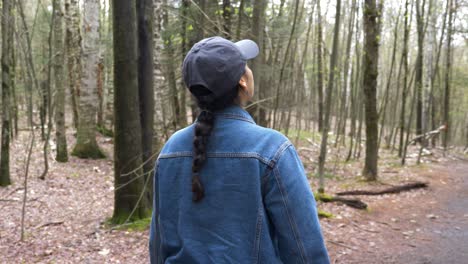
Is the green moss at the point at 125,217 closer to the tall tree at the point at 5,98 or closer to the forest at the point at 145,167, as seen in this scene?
the forest at the point at 145,167

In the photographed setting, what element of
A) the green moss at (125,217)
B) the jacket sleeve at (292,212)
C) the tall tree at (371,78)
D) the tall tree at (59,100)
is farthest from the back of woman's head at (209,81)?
the tall tree at (59,100)

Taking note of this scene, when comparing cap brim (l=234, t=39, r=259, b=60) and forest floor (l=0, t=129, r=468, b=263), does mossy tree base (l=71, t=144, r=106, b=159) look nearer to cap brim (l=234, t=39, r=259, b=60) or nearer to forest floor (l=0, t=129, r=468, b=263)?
forest floor (l=0, t=129, r=468, b=263)

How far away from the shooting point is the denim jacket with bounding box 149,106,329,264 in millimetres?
1469

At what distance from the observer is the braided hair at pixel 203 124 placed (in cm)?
153

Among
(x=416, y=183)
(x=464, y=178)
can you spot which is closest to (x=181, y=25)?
(x=416, y=183)

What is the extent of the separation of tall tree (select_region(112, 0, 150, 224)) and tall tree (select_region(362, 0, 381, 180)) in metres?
6.57

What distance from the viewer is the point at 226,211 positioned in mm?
1508

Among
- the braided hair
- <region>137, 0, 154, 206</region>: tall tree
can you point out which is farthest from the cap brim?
<region>137, 0, 154, 206</region>: tall tree

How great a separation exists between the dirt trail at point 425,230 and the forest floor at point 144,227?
0.05 ft

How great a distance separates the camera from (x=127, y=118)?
19.8 ft

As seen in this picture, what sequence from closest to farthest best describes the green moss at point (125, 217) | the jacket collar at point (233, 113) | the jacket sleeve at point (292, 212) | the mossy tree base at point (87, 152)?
the jacket sleeve at point (292, 212), the jacket collar at point (233, 113), the green moss at point (125, 217), the mossy tree base at point (87, 152)

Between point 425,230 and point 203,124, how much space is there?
269 inches

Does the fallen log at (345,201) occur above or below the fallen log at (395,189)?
above

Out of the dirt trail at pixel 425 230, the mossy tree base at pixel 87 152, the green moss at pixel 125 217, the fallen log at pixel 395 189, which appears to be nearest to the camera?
the dirt trail at pixel 425 230
